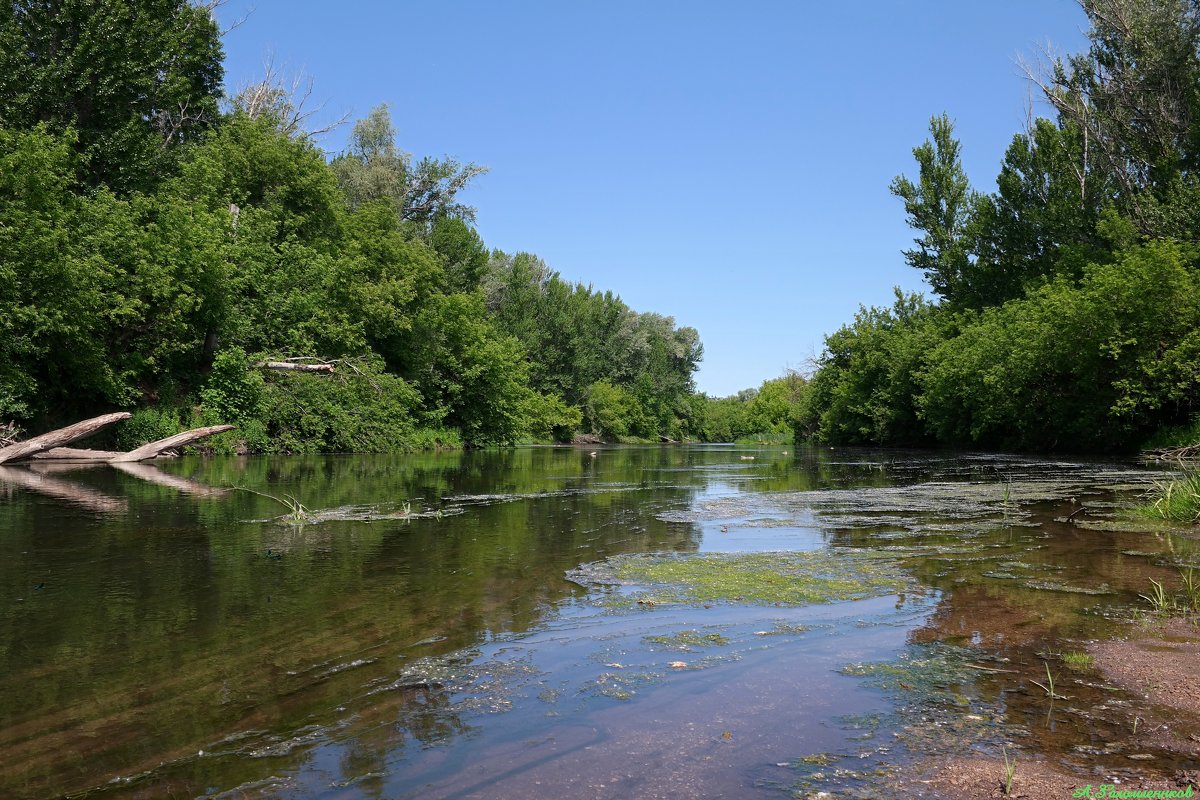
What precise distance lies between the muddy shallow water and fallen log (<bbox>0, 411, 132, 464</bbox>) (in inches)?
463

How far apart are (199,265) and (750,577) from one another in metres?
24.9

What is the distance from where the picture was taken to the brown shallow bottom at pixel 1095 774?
10.2ft

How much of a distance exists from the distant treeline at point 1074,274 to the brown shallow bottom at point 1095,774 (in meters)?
26.1

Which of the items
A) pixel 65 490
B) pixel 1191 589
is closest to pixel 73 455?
pixel 65 490

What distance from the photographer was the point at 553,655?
5113 mm

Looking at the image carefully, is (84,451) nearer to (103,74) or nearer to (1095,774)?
(103,74)

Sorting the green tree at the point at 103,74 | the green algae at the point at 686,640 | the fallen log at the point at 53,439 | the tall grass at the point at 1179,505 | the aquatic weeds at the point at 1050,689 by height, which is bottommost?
the green algae at the point at 686,640

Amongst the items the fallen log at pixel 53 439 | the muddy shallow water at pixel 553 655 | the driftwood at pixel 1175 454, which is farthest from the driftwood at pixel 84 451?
the driftwood at pixel 1175 454

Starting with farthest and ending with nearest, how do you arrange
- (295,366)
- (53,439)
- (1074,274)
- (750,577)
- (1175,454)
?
(1074,274) → (295,366) → (1175,454) → (53,439) → (750,577)

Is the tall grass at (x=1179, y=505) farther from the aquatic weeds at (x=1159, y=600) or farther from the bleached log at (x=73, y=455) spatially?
the bleached log at (x=73, y=455)

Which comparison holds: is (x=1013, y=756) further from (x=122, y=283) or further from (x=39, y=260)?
(x=122, y=283)

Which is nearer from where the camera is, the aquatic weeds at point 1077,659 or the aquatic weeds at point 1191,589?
the aquatic weeds at point 1077,659

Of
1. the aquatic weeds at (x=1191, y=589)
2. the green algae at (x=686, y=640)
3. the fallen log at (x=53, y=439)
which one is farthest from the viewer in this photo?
the fallen log at (x=53, y=439)

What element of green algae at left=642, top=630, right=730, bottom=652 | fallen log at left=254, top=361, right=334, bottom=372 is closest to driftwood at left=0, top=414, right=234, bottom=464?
fallen log at left=254, top=361, right=334, bottom=372
